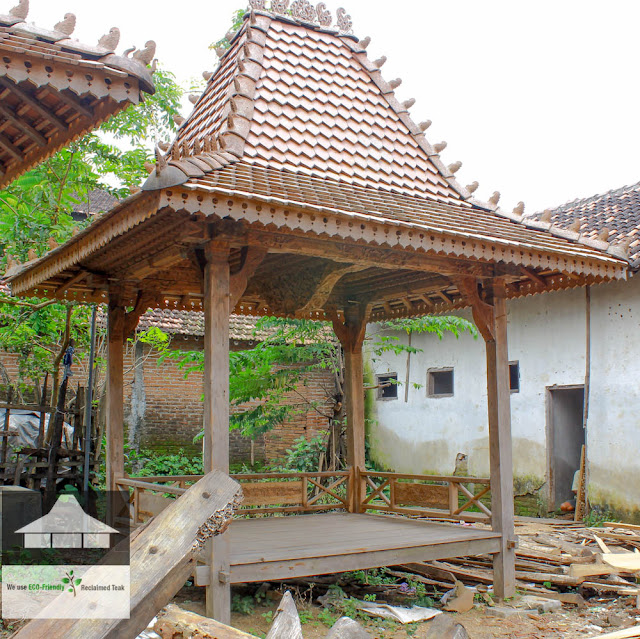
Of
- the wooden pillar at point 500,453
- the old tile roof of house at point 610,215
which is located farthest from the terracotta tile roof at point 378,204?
the old tile roof of house at point 610,215

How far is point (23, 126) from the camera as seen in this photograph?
470 centimetres

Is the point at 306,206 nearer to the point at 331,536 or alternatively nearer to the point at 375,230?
the point at 375,230

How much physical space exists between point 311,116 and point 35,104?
12.5 feet

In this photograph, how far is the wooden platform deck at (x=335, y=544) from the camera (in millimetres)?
6266

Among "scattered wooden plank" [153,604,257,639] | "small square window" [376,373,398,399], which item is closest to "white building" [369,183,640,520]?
"small square window" [376,373,398,399]

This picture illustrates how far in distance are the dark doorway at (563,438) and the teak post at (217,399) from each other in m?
8.92

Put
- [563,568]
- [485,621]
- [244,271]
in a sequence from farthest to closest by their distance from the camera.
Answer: [563,568], [485,621], [244,271]

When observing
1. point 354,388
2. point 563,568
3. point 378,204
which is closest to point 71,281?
point 378,204

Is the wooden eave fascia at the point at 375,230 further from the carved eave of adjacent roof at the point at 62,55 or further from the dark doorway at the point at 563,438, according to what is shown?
the dark doorway at the point at 563,438

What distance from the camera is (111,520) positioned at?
26.5ft

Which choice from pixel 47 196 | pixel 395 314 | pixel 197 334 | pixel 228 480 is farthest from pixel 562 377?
pixel 228 480

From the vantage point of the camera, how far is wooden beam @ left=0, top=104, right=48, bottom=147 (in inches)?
181

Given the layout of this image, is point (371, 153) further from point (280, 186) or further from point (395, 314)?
point (395, 314)

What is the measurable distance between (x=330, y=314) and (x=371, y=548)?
12.1 feet
